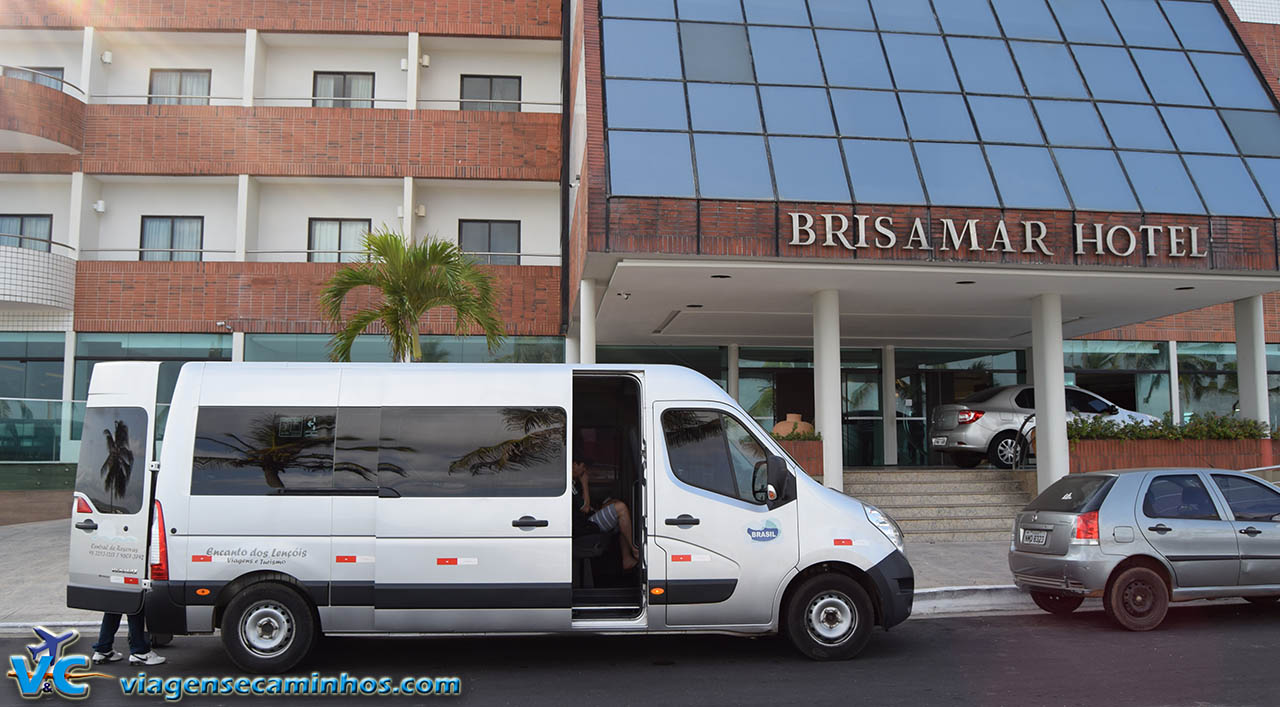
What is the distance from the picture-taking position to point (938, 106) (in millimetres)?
14562

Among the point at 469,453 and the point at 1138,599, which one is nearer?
the point at 469,453

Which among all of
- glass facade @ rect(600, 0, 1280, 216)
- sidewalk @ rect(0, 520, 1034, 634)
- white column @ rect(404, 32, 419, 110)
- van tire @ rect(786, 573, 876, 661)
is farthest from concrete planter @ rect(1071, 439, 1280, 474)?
white column @ rect(404, 32, 419, 110)

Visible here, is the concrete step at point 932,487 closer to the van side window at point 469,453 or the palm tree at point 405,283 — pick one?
the palm tree at point 405,283

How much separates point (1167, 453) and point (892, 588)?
32.3 ft

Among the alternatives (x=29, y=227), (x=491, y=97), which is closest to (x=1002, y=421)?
(x=491, y=97)

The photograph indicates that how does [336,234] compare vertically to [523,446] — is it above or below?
above

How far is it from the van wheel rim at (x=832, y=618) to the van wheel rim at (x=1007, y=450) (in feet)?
34.0

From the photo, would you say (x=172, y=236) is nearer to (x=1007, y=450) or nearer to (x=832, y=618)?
(x=1007, y=450)

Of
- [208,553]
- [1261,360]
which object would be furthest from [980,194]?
[208,553]

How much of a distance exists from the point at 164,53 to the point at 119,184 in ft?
10.6

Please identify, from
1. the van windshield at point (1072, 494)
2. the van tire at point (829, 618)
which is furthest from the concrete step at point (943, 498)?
the van tire at point (829, 618)

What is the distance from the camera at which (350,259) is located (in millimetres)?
21172

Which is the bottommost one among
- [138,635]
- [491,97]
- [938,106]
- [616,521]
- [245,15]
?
[138,635]

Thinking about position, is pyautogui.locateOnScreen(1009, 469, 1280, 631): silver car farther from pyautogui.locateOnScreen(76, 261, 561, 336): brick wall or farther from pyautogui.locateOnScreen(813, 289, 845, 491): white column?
pyautogui.locateOnScreen(76, 261, 561, 336): brick wall
